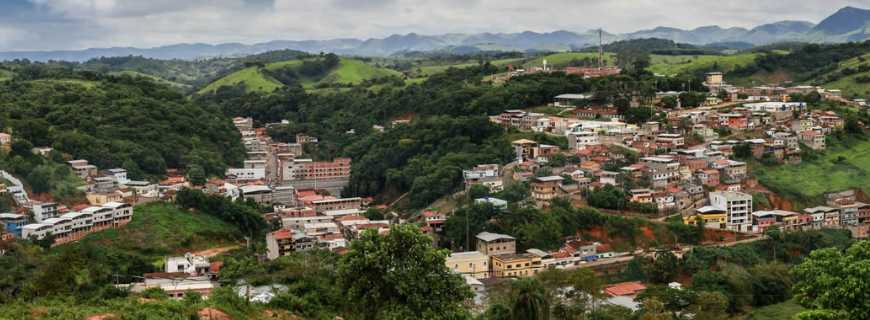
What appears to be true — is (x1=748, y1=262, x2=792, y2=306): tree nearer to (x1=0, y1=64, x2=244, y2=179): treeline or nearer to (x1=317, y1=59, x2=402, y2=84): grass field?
(x1=0, y1=64, x2=244, y2=179): treeline

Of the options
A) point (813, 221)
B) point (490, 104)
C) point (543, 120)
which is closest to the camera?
point (813, 221)

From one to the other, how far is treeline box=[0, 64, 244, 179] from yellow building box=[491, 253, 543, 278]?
1781 centimetres

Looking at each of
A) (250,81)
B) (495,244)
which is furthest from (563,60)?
(495,244)

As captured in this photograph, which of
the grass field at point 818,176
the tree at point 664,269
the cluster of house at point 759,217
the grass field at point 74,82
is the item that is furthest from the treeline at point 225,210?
the grass field at point 74,82

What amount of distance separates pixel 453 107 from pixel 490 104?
2406mm

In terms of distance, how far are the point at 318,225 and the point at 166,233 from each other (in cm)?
532

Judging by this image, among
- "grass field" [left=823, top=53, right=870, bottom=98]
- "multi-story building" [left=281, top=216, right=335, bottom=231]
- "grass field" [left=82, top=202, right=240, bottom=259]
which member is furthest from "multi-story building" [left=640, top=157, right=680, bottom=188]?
"grass field" [left=823, top=53, right=870, bottom=98]

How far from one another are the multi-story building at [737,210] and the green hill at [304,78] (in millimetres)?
45660

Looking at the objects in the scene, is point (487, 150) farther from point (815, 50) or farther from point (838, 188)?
point (815, 50)

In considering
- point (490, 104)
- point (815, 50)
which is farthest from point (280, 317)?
point (815, 50)

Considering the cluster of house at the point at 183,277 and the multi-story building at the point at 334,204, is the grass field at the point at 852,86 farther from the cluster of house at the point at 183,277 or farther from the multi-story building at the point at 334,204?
the cluster of house at the point at 183,277

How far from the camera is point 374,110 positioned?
5522 centimetres

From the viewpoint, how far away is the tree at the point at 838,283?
12180mm

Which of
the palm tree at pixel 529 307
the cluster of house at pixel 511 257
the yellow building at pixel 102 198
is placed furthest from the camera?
the yellow building at pixel 102 198
